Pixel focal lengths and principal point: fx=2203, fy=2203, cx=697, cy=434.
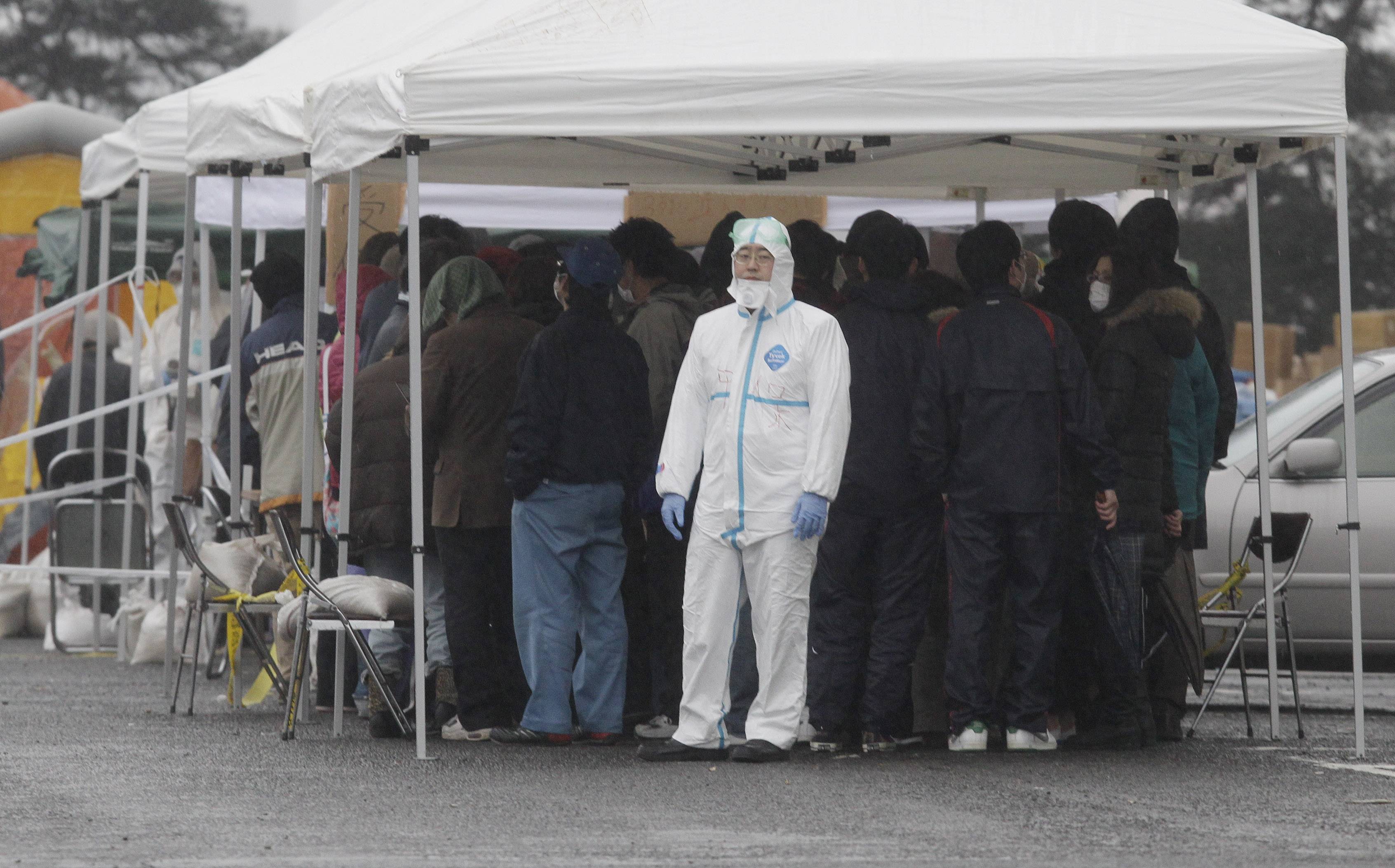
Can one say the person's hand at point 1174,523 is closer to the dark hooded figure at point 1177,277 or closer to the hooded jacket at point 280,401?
the dark hooded figure at point 1177,277

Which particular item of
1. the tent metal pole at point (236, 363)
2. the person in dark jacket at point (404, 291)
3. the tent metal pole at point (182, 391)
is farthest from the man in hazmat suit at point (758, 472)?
the tent metal pole at point (182, 391)

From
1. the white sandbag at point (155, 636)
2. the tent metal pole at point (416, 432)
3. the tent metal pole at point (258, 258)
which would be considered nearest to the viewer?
the tent metal pole at point (416, 432)

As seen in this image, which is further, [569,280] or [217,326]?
[217,326]

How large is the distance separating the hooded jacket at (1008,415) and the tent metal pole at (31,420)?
7.03 m

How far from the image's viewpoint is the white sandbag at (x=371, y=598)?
8406 mm

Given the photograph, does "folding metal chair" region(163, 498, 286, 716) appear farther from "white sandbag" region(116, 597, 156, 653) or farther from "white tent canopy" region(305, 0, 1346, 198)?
"white sandbag" region(116, 597, 156, 653)

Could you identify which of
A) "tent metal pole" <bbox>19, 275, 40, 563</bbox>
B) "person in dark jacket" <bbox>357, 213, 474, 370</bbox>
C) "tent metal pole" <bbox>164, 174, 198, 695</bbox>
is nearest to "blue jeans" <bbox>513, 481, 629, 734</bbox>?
"person in dark jacket" <bbox>357, 213, 474, 370</bbox>

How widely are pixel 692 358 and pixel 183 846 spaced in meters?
2.71

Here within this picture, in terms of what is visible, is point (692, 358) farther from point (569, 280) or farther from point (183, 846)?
point (183, 846)

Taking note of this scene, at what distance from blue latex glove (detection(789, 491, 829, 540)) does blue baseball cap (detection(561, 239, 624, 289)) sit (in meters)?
1.29

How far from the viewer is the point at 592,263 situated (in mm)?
8383

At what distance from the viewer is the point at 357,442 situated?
8.88m

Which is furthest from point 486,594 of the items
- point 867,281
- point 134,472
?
point 134,472

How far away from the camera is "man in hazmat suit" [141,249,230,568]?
1303cm
